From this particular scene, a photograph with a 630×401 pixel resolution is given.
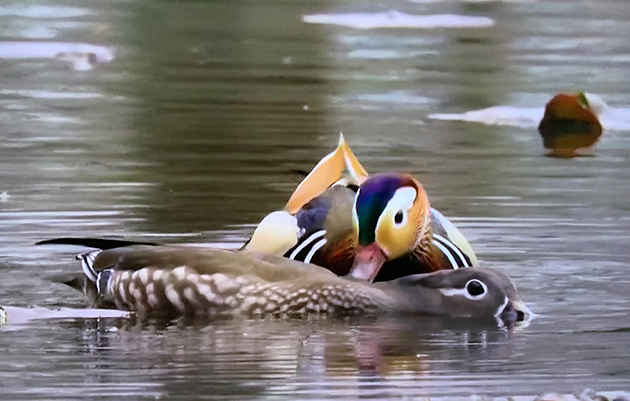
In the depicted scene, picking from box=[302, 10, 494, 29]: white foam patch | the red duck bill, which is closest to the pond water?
box=[302, 10, 494, 29]: white foam patch

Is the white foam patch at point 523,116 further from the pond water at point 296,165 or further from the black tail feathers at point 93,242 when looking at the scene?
the black tail feathers at point 93,242

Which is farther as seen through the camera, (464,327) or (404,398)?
(464,327)

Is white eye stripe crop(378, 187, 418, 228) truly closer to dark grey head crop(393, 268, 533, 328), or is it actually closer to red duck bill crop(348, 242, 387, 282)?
red duck bill crop(348, 242, 387, 282)

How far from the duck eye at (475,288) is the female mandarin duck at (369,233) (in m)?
0.36

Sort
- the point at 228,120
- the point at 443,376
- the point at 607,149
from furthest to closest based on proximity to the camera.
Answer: the point at 228,120
the point at 607,149
the point at 443,376

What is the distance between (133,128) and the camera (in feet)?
37.2

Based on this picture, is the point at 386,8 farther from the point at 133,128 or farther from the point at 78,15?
the point at 133,128

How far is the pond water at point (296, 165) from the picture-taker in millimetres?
5852

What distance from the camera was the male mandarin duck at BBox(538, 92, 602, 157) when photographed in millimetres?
11742

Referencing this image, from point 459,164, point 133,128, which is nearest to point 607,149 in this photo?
point 459,164

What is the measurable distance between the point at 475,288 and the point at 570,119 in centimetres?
537

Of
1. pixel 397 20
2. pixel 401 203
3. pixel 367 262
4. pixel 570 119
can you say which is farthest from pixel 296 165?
pixel 397 20

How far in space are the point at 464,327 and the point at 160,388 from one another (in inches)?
61.7

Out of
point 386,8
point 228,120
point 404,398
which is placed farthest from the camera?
point 386,8
